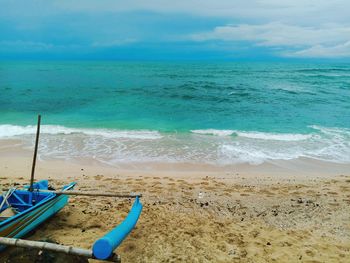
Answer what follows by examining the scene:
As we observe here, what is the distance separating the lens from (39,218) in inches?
239

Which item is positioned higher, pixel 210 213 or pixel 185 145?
pixel 185 145

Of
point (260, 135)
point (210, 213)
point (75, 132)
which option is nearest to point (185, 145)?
point (260, 135)

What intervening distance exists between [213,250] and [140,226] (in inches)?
67.1

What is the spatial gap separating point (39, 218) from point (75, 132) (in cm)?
1049

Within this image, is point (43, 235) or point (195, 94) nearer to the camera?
point (43, 235)

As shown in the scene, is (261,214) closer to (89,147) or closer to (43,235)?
(43,235)

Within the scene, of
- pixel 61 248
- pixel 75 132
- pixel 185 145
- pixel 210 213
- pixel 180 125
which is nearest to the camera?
pixel 61 248

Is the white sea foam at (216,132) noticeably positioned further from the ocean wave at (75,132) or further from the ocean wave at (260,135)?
the ocean wave at (75,132)

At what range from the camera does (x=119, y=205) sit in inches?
295

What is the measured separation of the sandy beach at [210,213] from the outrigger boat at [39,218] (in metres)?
0.44

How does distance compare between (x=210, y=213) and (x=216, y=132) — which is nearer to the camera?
(x=210, y=213)

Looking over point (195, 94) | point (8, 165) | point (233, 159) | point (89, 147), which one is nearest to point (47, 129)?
point (89, 147)

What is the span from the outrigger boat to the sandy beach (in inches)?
17.3

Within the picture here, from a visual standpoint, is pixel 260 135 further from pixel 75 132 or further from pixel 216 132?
pixel 75 132
